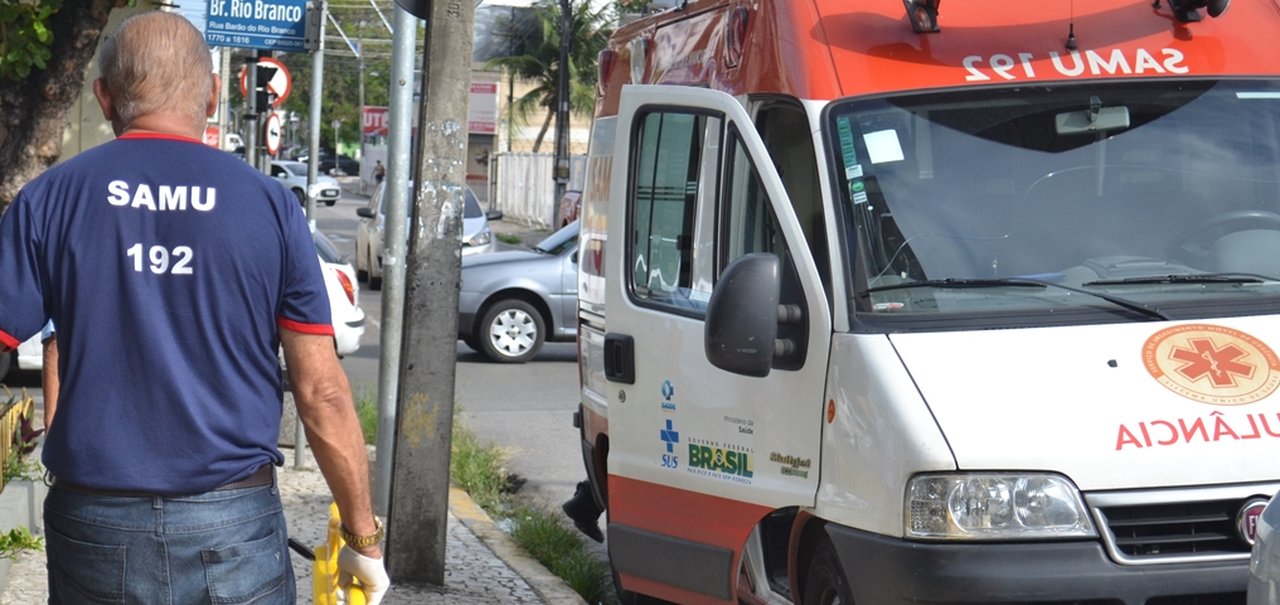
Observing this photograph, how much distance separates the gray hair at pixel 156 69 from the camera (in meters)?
3.20

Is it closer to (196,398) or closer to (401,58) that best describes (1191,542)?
(196,398)

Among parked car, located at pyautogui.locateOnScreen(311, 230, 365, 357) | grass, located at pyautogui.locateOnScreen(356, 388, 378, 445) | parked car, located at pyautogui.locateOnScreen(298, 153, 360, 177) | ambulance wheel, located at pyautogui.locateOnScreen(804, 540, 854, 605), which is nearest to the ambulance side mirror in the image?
ambulance wheel, located at pyautogui.locateOnScreen(804, 540, 854, 605)

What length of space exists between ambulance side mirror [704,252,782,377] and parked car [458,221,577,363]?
1189cm

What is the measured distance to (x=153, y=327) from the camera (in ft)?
10.2

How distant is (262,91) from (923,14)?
1365cm

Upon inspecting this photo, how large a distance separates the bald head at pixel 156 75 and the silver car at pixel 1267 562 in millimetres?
2290

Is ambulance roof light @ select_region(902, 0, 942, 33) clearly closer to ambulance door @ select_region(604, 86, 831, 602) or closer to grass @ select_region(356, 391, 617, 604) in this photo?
ambulance door @ select_region(604, 86, 831, 602)

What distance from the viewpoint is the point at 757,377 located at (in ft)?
16.2

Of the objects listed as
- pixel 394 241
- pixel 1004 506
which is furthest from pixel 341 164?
pixel 1004 506

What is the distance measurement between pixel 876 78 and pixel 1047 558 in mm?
1602

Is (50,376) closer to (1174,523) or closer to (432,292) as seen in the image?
(432,292)

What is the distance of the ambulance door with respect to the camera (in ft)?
16.1

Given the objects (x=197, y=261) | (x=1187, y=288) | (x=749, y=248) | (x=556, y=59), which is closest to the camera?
(x=197, y=261)

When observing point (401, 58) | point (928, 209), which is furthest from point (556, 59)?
point (928, 209)
